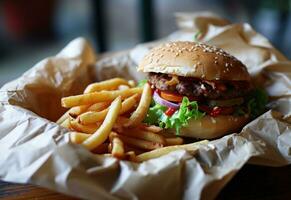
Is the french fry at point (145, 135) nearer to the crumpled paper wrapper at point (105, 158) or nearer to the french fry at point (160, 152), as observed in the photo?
the french fry at point (160, 152)

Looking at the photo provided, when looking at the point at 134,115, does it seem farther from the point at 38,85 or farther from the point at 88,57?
the point at 88,57

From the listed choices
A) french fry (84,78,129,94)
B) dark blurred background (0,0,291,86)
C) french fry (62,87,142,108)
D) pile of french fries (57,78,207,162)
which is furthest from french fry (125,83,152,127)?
dark blurred background (0,0,291,86)

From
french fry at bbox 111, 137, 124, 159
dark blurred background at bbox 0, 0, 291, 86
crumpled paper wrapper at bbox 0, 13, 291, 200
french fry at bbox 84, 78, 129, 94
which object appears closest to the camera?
crumpled paper wrapper at bbox 0, 13, 291, 200

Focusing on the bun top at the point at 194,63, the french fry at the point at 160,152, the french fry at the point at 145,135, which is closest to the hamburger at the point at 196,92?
the bun top at the point at 194,63

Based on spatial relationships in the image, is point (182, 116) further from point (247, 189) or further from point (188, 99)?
point (247, 189)

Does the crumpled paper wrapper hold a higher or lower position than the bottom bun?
higher

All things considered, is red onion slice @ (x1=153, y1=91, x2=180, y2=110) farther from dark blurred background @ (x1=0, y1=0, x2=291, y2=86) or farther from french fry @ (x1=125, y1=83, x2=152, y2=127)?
dark blurred background @ (x1=0, y1=0, x2=291, y2=86)
